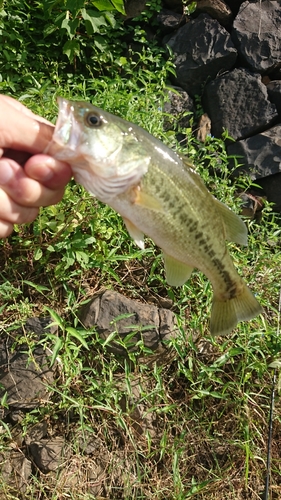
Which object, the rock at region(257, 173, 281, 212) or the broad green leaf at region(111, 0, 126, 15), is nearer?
the broad green leaf at region(111, 0, 126, 15)

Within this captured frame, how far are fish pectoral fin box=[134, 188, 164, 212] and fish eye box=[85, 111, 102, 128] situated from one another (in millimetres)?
328

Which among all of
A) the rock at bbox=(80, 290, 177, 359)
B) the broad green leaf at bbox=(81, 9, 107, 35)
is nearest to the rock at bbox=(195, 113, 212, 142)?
the broad green leaf at bbox=(81, 9, 107, 35)

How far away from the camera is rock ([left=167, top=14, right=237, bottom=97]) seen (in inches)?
235

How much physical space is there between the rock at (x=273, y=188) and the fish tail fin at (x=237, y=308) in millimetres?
3252

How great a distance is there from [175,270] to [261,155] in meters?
3.79

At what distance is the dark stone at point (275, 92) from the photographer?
5.83 m

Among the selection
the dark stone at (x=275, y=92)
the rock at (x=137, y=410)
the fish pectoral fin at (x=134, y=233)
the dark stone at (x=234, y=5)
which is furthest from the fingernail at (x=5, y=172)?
the dark stone at (x=234, y=5)

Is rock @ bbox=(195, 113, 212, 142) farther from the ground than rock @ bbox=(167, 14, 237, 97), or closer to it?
closer to it

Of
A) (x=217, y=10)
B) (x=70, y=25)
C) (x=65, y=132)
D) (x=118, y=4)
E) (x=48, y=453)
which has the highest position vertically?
(x=65, y=132)

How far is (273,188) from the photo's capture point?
5.70 m

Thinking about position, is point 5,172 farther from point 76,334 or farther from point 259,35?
point 259,35

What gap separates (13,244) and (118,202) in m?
1.98

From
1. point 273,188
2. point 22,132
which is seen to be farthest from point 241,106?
point 22,132

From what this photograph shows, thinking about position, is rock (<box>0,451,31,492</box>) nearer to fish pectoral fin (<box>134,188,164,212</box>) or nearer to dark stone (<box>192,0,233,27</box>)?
fish pectoral fin (<box>134,188,164,212</box>)
